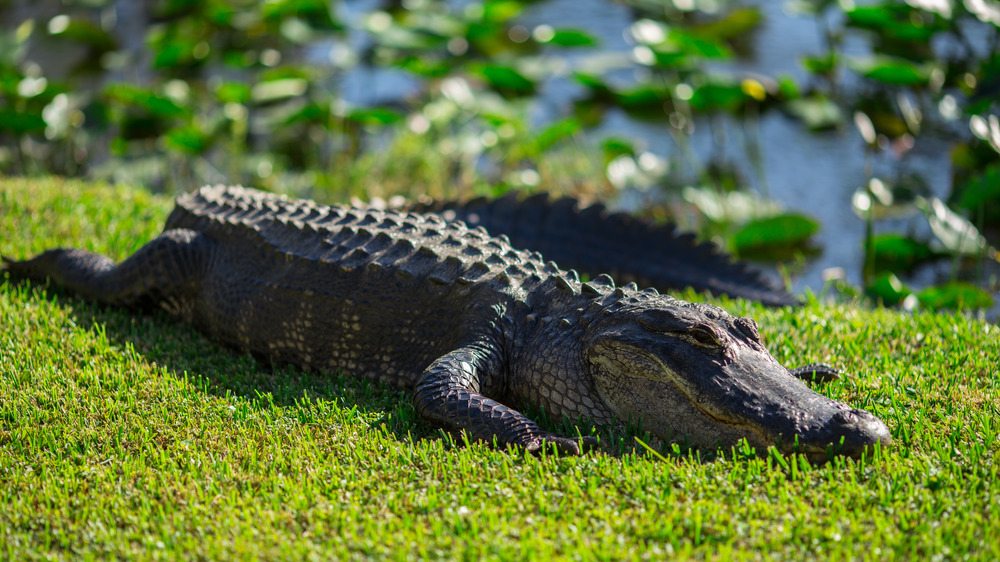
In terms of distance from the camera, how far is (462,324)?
3.60 metres

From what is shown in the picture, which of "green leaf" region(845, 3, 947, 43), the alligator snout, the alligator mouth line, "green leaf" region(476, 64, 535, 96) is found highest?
"green leaf" region(845, 3, 947, 43)

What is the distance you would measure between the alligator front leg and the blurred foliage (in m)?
3.90

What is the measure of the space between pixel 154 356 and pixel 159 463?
1.08 m

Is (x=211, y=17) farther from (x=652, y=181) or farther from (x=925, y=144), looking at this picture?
(x=925, y=144)

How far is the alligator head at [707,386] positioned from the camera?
287 centimetres

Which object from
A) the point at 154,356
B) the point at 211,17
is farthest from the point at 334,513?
the point at 211,17

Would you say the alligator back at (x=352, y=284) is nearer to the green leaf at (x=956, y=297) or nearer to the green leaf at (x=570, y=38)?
the green leaf at (x=956, y=297)

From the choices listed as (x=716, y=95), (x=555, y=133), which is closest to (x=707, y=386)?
(x=555, y=133)

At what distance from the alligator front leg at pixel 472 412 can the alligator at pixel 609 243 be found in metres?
1.92

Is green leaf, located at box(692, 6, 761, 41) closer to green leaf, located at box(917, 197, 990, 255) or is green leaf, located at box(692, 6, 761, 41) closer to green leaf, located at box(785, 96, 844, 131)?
green leaf, located at box(785, 96, 844, 131)

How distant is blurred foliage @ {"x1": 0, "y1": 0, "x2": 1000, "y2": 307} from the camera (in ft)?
25.5

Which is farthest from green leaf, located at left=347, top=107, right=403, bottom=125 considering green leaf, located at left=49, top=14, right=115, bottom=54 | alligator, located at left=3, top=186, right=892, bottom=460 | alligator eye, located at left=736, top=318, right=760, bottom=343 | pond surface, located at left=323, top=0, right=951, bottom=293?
alligator eye, located at left=736, top=318, right=760, bottom=343

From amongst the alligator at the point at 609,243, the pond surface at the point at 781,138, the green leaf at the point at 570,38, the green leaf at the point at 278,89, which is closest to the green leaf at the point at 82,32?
the green leaf at the point at 278,89

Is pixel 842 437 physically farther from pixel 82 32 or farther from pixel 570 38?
pixel 82 32
